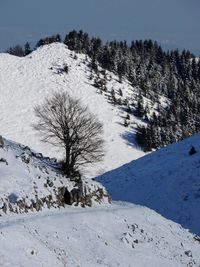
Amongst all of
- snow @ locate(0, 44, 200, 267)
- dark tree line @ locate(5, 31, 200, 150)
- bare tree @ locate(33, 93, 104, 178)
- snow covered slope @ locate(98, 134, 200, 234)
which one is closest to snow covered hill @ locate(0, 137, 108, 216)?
Answer: snow @ locate(0, 44, 200, 267)

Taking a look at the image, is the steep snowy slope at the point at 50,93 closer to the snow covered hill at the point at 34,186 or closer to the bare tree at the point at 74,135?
the bare tree at the point at 74,135

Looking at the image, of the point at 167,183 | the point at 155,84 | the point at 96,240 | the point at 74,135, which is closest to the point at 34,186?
the point at 96,240

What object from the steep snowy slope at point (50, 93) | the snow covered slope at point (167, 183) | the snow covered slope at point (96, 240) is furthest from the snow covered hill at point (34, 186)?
the steep snowy slope at point (50, 93)

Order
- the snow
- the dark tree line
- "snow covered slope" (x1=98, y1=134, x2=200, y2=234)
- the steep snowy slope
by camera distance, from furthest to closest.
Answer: the dark tree line < the steep snowy slope < "snow covered slope" (x1=98, y1=134, x2=200, y2=234) < the snow

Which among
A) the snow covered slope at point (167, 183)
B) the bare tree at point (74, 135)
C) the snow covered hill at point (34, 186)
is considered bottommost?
the snow covered slope at point (167, 183)

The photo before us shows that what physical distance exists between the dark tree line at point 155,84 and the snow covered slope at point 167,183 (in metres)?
58.6

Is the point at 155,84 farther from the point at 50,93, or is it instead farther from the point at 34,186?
the point at 34,186

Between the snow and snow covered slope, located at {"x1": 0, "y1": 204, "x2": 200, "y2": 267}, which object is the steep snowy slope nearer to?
the snow

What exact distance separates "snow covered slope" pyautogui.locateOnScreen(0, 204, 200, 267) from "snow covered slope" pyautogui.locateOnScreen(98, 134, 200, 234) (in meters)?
9.00

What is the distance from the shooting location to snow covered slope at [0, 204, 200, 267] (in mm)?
20688

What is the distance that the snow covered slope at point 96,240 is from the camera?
814 inches

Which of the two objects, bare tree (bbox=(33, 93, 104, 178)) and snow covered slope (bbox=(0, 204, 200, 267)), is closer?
snow covered slope (bbox=(0, 204, 200, 267))

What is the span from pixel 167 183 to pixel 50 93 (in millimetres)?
76355

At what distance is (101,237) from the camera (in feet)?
88.0
